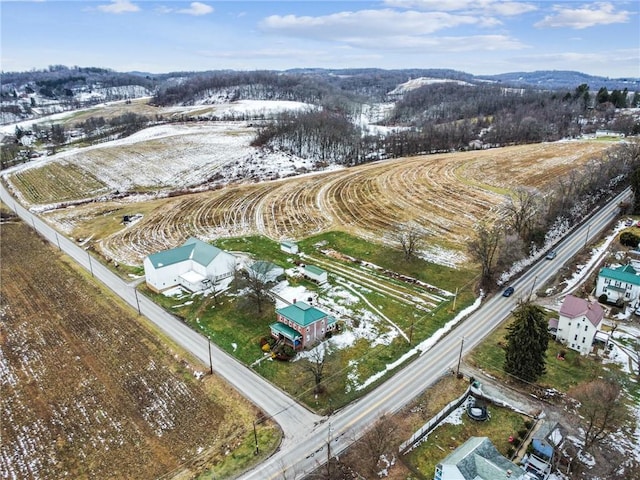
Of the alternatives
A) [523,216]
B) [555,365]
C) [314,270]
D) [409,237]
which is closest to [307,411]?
[314,270]

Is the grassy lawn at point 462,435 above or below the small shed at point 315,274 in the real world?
below

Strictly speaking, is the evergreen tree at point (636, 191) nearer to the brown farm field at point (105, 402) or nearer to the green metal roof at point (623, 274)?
the green metal roof at point (623, 274)

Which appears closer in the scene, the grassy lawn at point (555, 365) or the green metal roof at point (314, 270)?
the grassy lawn at point (555, 365)

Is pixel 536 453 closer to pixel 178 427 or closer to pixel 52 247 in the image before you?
pixel 178 427

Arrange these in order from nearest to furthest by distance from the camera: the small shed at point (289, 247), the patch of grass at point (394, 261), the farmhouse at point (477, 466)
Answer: the farmhouse at point (477, 466)
the patch of grass at point (394, 261)
the small shed at point (289, 247)

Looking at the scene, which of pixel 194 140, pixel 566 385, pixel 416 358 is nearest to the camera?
pixel 566 385

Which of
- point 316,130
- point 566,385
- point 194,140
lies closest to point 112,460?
point 566,385

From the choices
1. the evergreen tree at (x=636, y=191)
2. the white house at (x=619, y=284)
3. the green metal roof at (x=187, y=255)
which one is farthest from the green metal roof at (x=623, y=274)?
Result: the green metal roof at (x=187, y=255)

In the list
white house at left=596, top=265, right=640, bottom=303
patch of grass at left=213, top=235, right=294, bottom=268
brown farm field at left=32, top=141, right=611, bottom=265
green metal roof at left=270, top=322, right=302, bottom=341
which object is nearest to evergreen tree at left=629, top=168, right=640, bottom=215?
brown farm field at left=32, top=141, right=611, bottom=265
